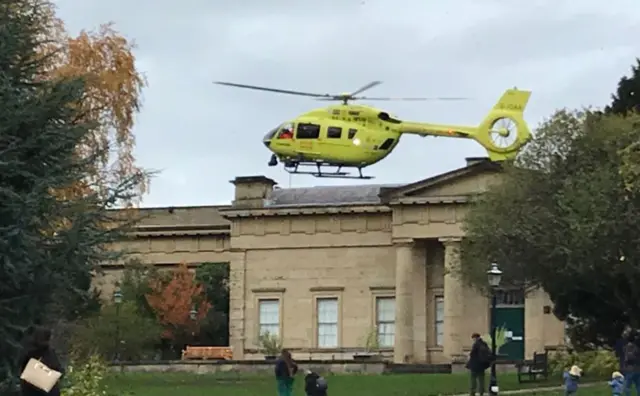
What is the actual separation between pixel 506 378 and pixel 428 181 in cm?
1974

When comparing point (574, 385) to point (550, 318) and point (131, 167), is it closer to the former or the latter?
point (131, 167)

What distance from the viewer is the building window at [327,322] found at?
66.6 metres

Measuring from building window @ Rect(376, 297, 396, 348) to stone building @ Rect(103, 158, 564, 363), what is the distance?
46 millimetres

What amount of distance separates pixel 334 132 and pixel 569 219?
15731mm

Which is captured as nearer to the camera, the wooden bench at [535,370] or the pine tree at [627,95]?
the wooden bench at [535,370]

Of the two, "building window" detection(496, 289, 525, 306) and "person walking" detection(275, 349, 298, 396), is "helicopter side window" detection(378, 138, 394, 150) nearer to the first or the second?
"building window" detection(496, 289, 525, 306)

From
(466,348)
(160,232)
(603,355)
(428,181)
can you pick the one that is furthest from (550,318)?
(160,232)

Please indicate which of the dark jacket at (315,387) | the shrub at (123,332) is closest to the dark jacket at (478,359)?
the dark jacket at (315,387)

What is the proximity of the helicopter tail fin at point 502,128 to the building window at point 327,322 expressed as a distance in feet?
43.0

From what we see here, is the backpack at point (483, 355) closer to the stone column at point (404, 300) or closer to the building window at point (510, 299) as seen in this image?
the building window at point (510, 299)

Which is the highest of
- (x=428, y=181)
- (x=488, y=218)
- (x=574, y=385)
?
(x=428, y=181)

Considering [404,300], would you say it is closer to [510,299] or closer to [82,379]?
[510,299]

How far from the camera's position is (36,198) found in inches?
765

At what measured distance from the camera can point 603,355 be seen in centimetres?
4553
